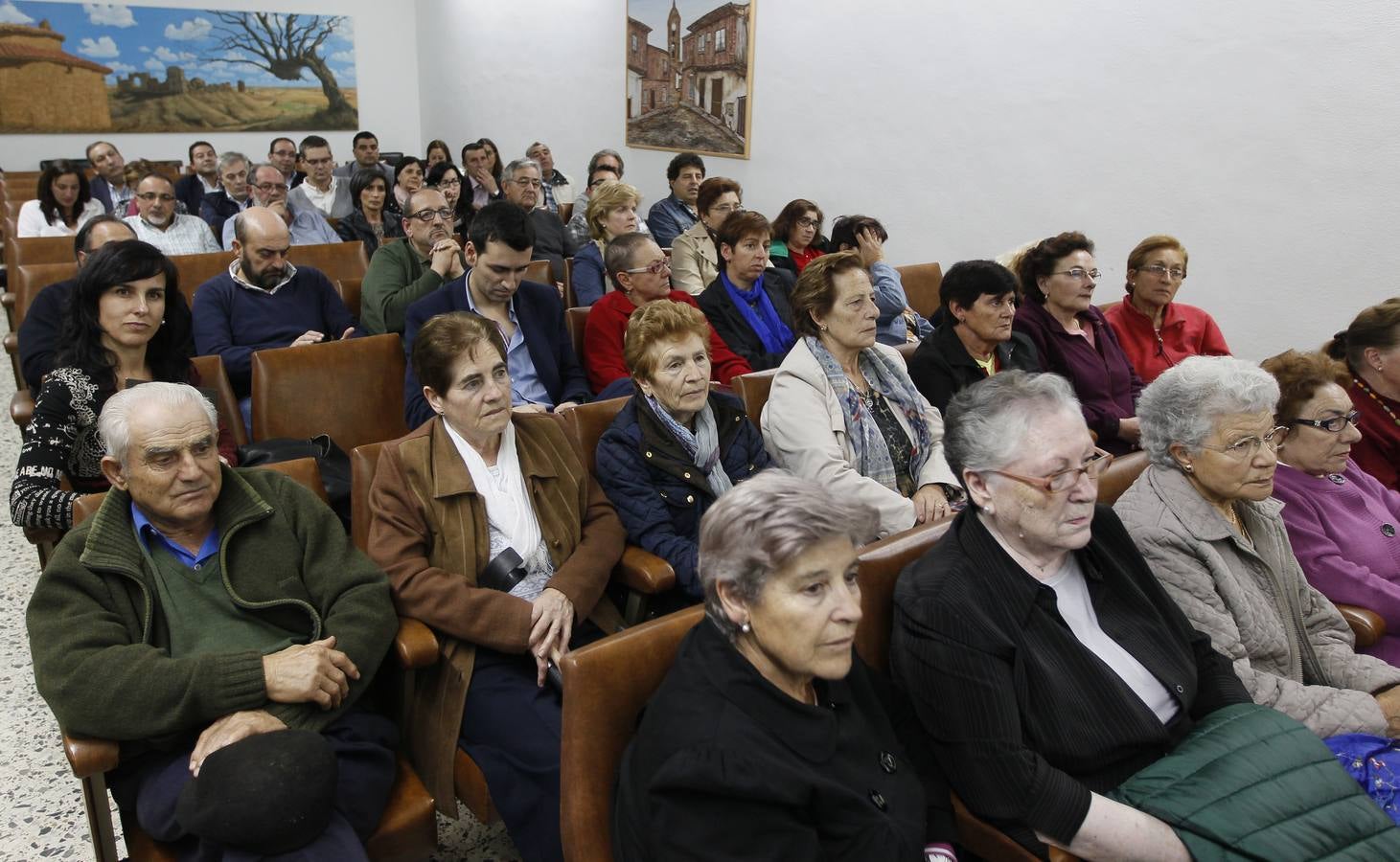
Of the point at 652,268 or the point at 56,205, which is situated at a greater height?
the point at 56,205

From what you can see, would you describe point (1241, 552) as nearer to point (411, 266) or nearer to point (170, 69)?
point (411, 266)

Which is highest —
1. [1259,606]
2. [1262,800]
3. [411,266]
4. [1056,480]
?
[411,266]

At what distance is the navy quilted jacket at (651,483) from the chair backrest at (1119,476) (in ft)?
3.02

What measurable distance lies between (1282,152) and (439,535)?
389cm

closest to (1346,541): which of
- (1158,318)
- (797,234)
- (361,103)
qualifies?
(1158,318)

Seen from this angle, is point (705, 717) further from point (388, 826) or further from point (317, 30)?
point (317, 30)

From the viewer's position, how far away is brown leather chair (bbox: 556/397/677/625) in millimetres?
2062

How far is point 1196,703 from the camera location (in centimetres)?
165

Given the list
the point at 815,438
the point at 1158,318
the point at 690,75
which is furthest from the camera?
the point at 690,75

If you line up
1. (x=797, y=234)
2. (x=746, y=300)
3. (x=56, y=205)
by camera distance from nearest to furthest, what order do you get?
1. (x=746, y=300)
2. (x=797, y=234)
3. (x=56, y=205)

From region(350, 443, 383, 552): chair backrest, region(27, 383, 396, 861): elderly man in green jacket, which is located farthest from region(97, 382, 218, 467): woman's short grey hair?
region(350, 443, 383, 552): chair backrest

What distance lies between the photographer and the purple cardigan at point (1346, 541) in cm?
208

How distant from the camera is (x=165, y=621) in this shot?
5.36 ft

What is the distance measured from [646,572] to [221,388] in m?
1.57
